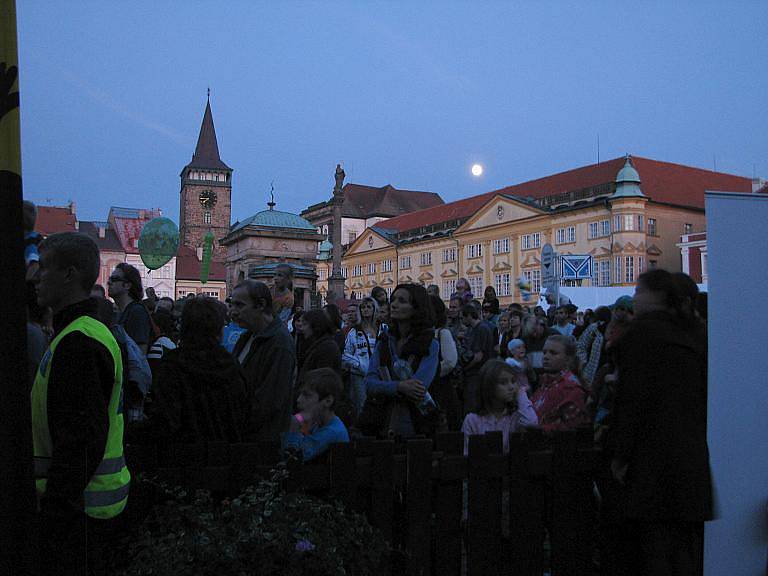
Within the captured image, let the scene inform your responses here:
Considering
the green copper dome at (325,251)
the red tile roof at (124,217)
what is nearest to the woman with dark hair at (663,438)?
the red tile roof at (124,217)

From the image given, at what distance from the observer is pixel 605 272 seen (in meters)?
61.4

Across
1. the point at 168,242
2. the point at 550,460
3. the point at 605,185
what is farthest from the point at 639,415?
the point at 605,185

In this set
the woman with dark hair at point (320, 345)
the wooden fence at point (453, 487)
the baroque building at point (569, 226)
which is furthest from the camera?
the baroque building at point (569, 226)

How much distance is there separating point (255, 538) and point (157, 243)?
15.5 meters

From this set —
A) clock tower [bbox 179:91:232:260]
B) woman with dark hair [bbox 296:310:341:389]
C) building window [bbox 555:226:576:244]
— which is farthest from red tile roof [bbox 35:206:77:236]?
woman with dark hair [bbox 296:310:341:389]

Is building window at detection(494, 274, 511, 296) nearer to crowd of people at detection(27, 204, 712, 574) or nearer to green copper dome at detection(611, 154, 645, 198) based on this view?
green copper dome at detection(611, 154, 645, 198)

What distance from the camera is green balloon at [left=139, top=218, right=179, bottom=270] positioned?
57.7 ft

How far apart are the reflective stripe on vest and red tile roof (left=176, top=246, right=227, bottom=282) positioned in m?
84.4

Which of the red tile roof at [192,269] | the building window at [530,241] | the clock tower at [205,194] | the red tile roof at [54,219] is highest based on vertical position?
the clock tower at [205,194]

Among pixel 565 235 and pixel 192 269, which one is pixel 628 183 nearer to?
pixel 565 235

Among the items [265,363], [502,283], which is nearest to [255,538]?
[265,363]

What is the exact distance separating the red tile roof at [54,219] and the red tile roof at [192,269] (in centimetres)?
1405

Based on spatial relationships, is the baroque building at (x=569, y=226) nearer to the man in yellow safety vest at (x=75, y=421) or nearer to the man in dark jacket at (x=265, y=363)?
the man in dark jacket at (x=265, y=363)

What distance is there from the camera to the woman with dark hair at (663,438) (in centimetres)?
369
